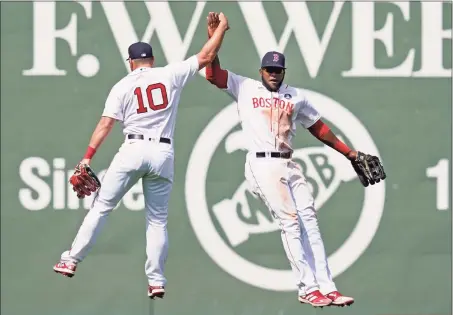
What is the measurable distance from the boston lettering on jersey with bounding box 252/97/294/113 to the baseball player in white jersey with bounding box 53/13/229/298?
48 cm

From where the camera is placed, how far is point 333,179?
11.7 m

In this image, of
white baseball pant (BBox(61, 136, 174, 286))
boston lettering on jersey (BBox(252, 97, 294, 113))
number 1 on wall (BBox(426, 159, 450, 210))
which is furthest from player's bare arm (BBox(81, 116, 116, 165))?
number 1 on wall (BBox(426, 159, 450, 210))

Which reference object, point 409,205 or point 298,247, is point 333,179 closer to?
point 409,205

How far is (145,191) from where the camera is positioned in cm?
962

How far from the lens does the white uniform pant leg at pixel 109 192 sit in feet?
30.8

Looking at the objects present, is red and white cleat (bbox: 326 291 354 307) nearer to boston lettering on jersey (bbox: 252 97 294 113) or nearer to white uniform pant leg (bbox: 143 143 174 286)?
white uniform pant leg (bbox: 143 143 174 286)

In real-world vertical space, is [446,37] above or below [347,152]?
above

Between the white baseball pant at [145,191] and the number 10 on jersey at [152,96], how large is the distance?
0.82ft

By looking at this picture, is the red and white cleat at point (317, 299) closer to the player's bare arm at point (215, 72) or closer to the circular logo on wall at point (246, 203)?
the player's bare arm at point (215, 72)

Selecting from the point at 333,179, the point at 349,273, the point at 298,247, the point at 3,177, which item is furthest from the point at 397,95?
the point at 3,177

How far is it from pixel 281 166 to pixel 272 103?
0.48m

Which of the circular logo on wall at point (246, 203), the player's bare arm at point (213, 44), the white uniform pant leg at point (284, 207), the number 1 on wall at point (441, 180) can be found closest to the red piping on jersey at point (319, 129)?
the white uniform pant leg at point (284, 207)

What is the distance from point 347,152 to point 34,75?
3288 mm

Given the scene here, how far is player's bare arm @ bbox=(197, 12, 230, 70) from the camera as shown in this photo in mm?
9508
